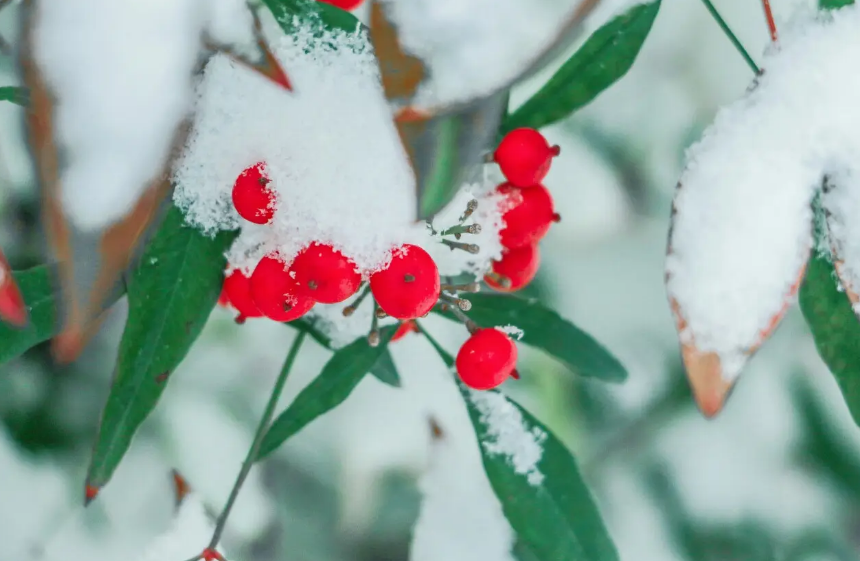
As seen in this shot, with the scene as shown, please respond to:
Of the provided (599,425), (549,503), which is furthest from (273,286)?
(599,425)

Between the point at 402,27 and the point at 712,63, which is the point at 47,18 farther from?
the point at 712,63

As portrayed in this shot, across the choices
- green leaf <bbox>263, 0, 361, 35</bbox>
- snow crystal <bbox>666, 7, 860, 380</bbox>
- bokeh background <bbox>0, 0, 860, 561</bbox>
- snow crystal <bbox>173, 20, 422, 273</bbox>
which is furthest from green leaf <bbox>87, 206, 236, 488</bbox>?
bokeh background <bbox>0, 0, 860, 561</bbox>

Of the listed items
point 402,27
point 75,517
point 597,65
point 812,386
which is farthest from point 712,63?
point 75,517

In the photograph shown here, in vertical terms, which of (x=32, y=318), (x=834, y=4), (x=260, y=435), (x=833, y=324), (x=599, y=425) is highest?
(x=834, y=4)

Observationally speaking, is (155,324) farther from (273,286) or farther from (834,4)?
(834,4)

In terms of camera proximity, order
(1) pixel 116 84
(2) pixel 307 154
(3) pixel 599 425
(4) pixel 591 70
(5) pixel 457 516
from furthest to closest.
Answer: (3) pixel 599 425, (5) pixel 457 516, (4) pixel 591 70, (2) pixel 307 154, (1) pixel 116 84

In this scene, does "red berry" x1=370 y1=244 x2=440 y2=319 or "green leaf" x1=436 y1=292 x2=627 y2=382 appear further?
"green leaf" x1=436 y1=292 x2=627 y2=382

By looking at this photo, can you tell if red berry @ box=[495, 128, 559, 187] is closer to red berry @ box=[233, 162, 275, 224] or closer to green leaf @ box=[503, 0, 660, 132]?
green leaf @ box=[503, 0, 660, 132]

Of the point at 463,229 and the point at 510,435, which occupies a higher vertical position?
the point at 463,229
